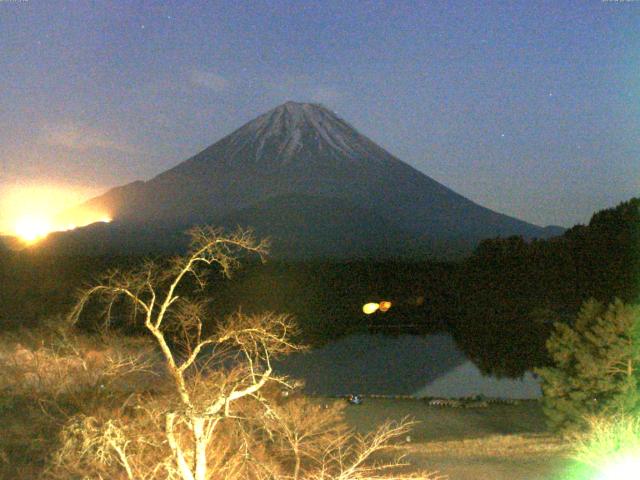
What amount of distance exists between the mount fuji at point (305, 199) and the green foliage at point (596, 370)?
61.7 meters

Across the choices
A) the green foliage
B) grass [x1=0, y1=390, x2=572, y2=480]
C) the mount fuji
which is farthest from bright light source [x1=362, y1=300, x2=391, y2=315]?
the mount fuji

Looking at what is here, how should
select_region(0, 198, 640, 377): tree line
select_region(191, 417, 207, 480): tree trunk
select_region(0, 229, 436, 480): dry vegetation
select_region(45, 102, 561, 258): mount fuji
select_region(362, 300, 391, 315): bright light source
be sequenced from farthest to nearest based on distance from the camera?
select_region(45, 102, 561, 258): mount fuji → select_region(0, 198, 640, 377): tree line → select_region(362, 300, 391, 315): bright light source → select_region(0, 229, 436, 480): dry vegetation → select_region(191, 417, 207, 480): tree trunk

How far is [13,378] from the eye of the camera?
1072 cm

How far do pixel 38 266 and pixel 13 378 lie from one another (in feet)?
103

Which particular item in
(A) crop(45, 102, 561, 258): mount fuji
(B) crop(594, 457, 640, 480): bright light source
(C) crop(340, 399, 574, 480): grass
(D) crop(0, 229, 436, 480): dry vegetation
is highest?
(A) crop(45, 102, 561, 258): mount fuji

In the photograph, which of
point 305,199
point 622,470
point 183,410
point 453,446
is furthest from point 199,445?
point 305,199

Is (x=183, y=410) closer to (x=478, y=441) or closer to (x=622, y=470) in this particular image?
(x=622, y=470)

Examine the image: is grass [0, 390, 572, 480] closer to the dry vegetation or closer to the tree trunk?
the dry vegetation

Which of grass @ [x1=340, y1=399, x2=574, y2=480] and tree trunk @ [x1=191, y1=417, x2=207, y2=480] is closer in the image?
tree trunk @ [x1=191, y1=417, x2=207, y2=480]

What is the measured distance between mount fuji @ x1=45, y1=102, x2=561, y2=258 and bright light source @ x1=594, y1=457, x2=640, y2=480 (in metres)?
65.5

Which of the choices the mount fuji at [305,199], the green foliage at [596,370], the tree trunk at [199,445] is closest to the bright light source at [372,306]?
the green foliage at [596,370]

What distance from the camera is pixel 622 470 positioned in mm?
6270

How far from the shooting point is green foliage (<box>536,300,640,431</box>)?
9.52 m

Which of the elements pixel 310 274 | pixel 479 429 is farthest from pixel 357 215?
pixel 479 429
